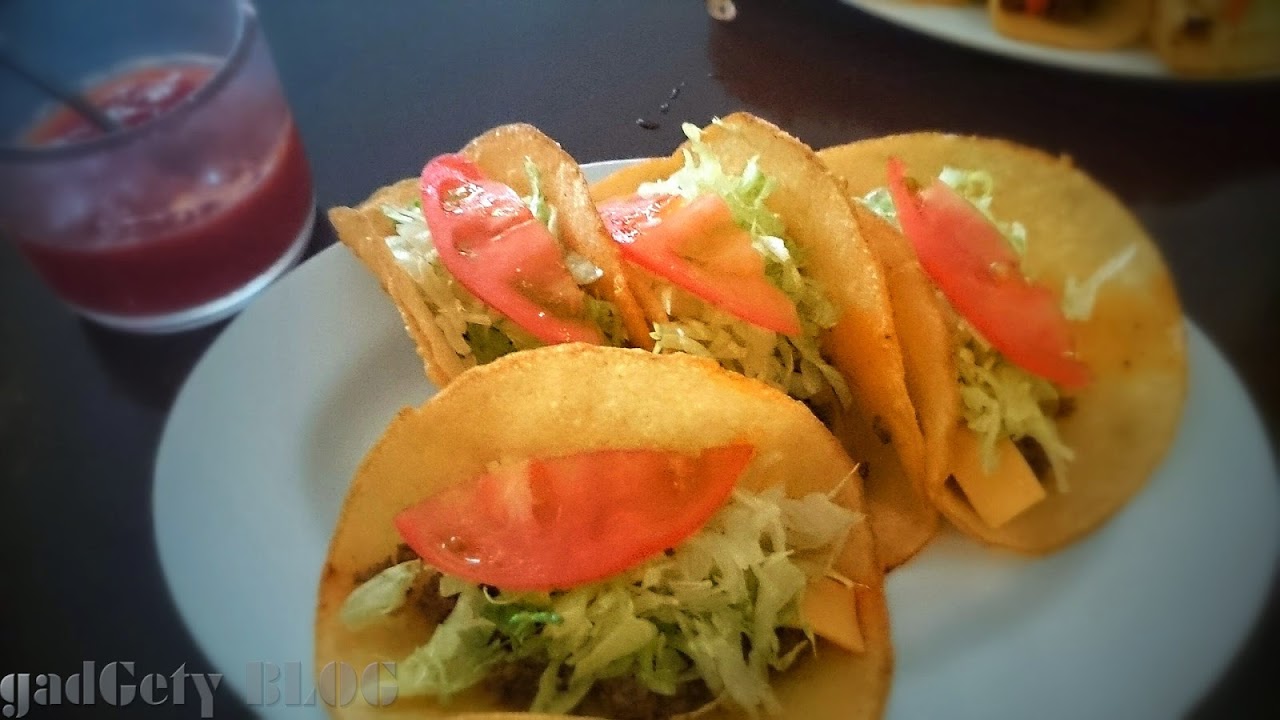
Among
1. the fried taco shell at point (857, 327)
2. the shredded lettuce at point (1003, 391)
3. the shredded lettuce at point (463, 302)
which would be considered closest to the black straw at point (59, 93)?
the shredded lettuce at point (463, 302)

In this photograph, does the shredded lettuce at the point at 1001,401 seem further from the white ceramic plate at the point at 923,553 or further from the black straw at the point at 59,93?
the black straw at the point at 59,93

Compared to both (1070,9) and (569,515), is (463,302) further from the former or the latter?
(1070,9)

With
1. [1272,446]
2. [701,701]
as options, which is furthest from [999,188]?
[701,701]

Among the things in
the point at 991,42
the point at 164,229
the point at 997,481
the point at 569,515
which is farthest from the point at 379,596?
the point at 991,42

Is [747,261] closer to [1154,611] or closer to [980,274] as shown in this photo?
[980,274]

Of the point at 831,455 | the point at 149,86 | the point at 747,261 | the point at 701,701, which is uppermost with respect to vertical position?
the point at 149,86

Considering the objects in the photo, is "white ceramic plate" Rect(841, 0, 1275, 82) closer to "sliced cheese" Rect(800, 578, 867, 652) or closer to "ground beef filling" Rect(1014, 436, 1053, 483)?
"ground beef filling" Rect(1014, 436, 1053, 483)
